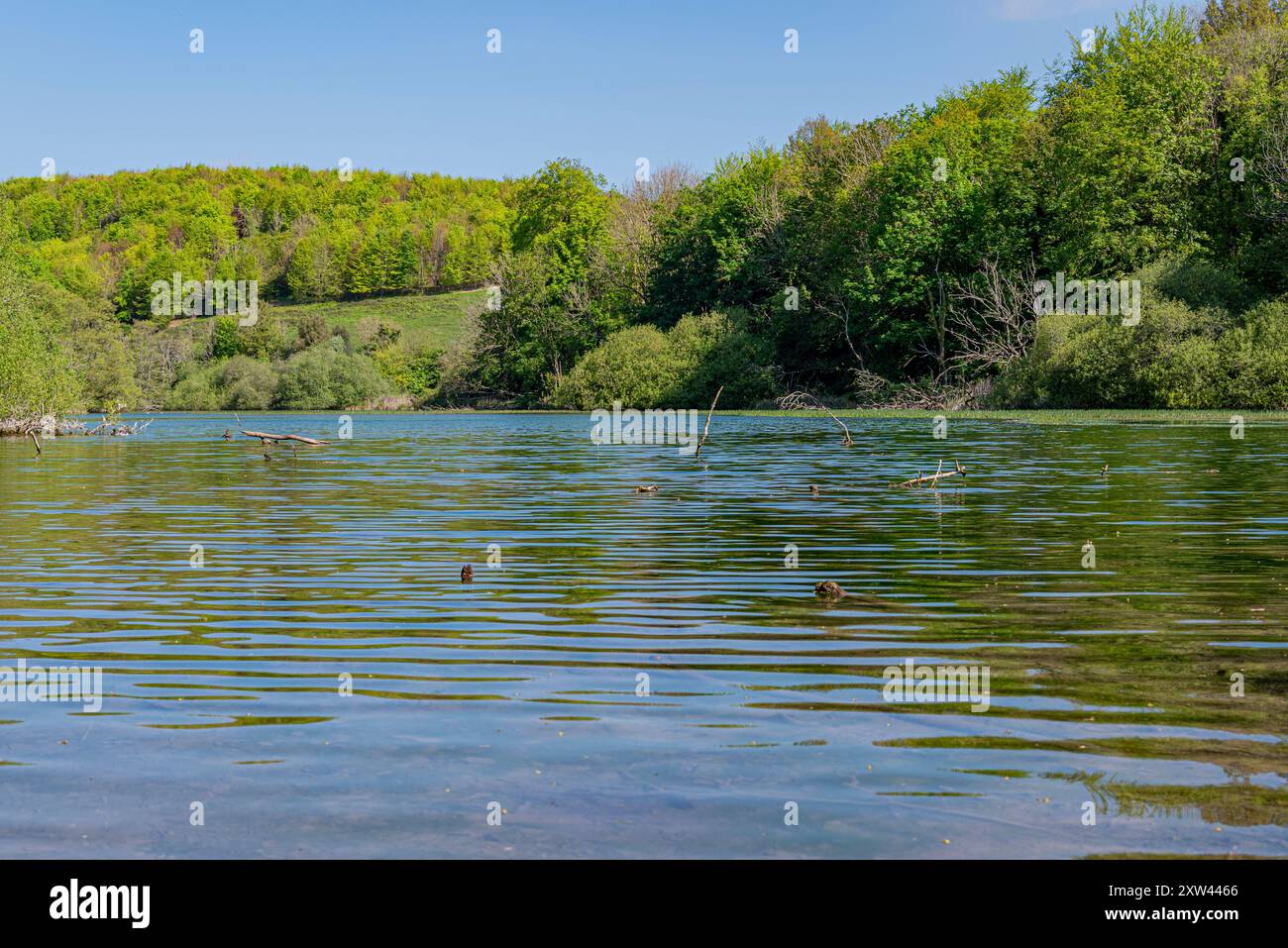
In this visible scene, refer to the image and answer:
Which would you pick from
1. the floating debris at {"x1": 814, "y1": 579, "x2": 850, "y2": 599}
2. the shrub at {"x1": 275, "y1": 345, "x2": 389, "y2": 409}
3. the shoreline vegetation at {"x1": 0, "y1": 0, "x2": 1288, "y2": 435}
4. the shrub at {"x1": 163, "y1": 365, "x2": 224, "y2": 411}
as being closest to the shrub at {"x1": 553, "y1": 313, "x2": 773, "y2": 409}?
the shoreline vegetation at {"x1": 0, "y1": 0, "x2": 1288, "y2": 435}

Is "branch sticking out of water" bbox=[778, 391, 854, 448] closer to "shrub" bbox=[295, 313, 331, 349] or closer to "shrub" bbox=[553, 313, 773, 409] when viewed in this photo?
"shrub" bbox=[553, 313, 773, 409]

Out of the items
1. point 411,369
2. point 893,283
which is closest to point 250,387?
point 411,369

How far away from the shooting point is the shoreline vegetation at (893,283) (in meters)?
66.1

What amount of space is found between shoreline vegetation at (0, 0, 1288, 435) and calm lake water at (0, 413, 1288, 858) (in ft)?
114

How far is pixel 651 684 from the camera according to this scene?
30.8 ft

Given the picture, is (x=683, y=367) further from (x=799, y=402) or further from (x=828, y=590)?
(x=828, y=590)

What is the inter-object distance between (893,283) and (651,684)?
264 ft

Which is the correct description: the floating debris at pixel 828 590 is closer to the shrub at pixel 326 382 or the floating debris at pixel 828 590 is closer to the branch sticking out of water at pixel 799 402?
the branch sticking out of water at pixel 799 402

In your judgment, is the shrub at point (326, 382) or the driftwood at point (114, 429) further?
the shrub at point (326, 382)

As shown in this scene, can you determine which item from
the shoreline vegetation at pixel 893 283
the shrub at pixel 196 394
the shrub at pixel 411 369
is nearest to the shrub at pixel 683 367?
the shoreline vegetation at pixel 893 283

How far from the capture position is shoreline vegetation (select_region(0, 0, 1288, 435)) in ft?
217

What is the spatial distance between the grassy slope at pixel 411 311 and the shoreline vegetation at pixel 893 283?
16913mm
